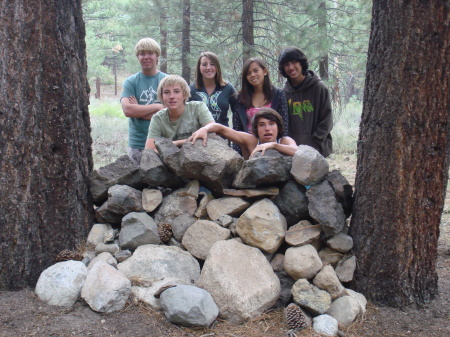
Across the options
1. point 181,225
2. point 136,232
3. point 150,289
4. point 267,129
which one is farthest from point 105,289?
point 267,129

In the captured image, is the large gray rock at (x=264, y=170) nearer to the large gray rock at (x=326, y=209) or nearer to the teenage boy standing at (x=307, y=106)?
the large gray rock at (x=326, y=209)

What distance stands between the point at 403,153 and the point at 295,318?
60.4 inches

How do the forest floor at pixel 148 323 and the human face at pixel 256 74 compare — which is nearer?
the forest floor at pixel 148 323

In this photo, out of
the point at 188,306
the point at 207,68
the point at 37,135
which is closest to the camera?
the point at 188,306

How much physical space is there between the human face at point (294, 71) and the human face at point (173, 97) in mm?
1146

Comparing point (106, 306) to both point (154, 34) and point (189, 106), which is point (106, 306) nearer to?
point (189, 106)

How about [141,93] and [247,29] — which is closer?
[141,93]

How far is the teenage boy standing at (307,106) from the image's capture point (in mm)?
4562

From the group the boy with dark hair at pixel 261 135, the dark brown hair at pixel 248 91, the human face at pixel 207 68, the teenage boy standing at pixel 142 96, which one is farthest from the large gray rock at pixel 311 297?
the human face at pixel 207 68

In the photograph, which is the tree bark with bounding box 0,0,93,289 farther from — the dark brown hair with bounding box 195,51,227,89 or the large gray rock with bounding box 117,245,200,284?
the dark brown hair with bounding box 195,51,227,89

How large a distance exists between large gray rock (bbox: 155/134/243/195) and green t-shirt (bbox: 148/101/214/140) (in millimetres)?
273

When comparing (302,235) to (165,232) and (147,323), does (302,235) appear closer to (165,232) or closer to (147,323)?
(165,232)

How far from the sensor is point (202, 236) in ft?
12.6

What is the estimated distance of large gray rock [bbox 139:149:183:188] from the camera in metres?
4.02
